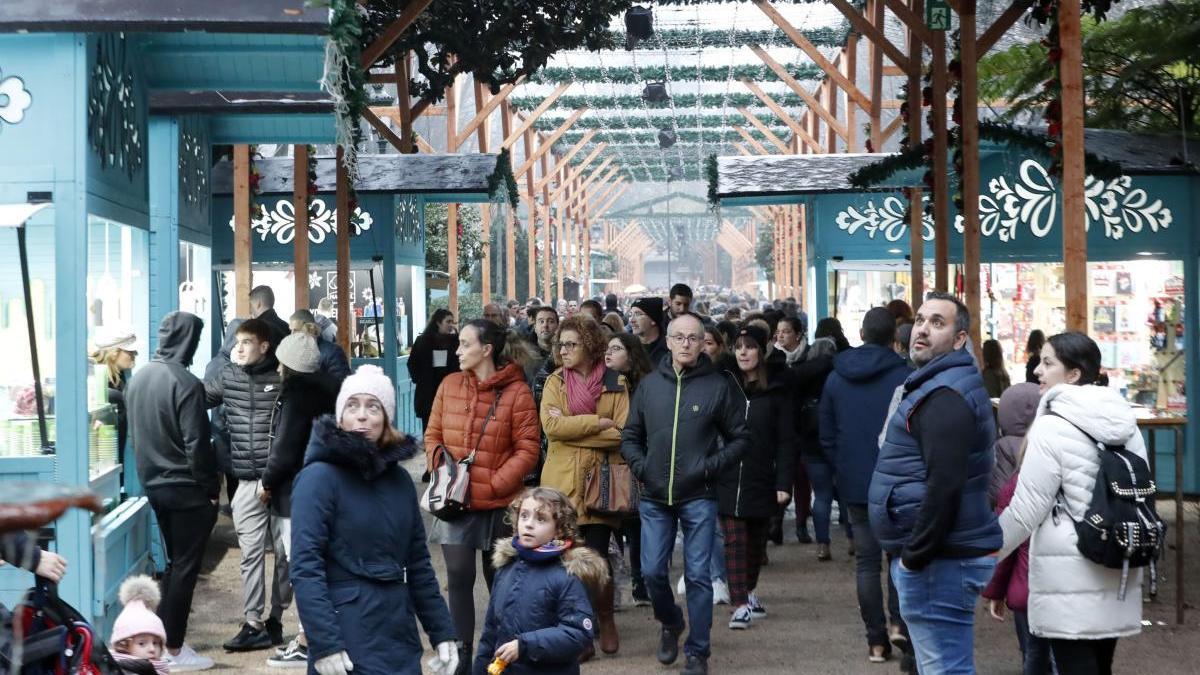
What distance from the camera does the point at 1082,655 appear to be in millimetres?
5359

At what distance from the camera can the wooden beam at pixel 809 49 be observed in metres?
20.5

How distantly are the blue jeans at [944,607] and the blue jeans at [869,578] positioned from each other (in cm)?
195

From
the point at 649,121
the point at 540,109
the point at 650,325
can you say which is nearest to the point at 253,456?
the point at 650,325

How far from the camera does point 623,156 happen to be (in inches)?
2063

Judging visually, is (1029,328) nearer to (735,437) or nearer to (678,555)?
(678,555)

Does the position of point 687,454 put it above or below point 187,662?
above

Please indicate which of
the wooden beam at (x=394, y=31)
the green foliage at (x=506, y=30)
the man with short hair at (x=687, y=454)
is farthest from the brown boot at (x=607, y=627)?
the green foliage at (x=506, y=30)

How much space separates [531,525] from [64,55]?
350cm

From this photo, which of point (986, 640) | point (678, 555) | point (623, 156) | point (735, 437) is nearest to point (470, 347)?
point (735, 437)

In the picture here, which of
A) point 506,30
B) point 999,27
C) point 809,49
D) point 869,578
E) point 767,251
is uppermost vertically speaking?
point 809,49

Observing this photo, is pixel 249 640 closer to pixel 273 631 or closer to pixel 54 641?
pixel 273 631

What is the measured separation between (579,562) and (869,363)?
3.05m

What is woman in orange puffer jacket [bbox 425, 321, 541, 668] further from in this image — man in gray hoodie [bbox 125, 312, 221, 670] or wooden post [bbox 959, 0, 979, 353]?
wooden post [bbox 959, 0, 979, 353]

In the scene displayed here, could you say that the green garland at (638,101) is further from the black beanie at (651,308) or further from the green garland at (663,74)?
the black beanie at (651,308)
